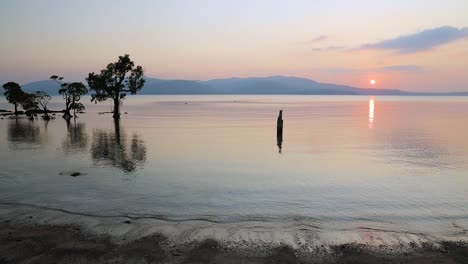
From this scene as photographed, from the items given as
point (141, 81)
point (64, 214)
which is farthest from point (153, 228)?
point (141, 81)

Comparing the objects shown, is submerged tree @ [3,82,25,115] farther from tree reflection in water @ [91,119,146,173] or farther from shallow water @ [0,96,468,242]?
shallow water @ [0,96,468,242]

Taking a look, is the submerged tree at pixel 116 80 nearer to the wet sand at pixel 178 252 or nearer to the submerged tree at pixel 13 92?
the submerged tree at pixel 13 92

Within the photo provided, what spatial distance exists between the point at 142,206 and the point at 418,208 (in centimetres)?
1552

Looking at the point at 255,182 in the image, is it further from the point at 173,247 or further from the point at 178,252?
the point at 178,252

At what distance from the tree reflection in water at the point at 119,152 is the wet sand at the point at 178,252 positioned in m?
15.9

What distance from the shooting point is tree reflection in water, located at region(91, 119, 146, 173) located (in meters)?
33.4

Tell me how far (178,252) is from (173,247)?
1.72 ft

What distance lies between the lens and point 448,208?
20.6 meters

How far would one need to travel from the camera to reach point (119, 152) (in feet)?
132

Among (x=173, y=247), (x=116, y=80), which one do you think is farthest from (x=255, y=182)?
(x=116, y=80)

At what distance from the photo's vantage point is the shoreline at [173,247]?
42.5 feet

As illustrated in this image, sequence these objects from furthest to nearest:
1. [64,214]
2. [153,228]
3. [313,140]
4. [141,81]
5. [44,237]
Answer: [141,81], [313,140], [64,214], [153,228], [44,237]

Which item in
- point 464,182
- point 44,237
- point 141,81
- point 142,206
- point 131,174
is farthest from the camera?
point 141,81

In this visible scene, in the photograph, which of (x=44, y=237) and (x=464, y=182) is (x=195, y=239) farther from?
(x=464, y=182)
